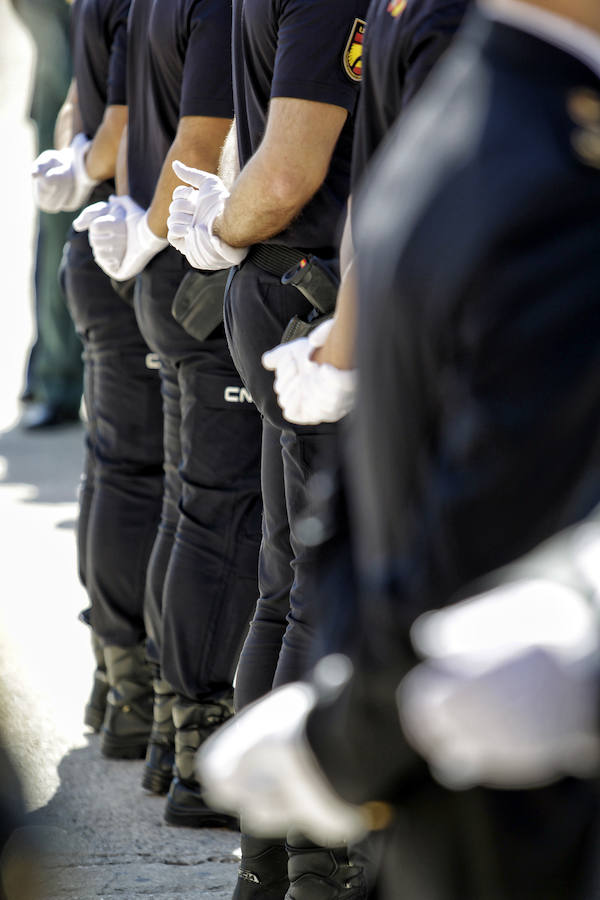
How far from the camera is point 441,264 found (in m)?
0.92

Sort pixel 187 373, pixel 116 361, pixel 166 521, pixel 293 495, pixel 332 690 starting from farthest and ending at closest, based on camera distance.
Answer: pixel 116 361 → pixel 166 521 → pixel 187 373 → pixel 293 495 → pixel 332 690

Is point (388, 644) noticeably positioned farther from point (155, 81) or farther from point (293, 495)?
point (155, 81)

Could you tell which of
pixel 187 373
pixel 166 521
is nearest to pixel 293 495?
pixel 187 373

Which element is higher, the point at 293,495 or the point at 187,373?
the point at 293,495

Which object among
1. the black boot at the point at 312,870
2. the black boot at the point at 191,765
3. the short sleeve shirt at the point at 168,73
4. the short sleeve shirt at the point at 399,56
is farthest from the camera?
the black boot at the point at 191,765

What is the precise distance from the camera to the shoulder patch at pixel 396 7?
175cm

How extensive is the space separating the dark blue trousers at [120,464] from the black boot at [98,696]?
111mm

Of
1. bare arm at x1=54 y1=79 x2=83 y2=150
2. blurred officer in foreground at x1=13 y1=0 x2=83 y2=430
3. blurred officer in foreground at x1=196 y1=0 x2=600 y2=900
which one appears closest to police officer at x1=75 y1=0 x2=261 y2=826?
bare arm at x1=54 y1=79 x2=83 y2=150

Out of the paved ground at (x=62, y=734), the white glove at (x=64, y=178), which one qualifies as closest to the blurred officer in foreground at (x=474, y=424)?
the paved ground at (x=62, y=734)

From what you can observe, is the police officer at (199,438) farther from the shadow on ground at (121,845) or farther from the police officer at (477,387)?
the police officer at (477,387)

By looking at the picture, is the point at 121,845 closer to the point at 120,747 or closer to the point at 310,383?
the point at 120,747

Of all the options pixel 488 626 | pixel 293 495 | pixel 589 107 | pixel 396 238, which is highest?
pixel 589 107

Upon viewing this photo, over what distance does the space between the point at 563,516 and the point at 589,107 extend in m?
0.29

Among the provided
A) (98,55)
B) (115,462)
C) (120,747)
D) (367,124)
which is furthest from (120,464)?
(367,124)
